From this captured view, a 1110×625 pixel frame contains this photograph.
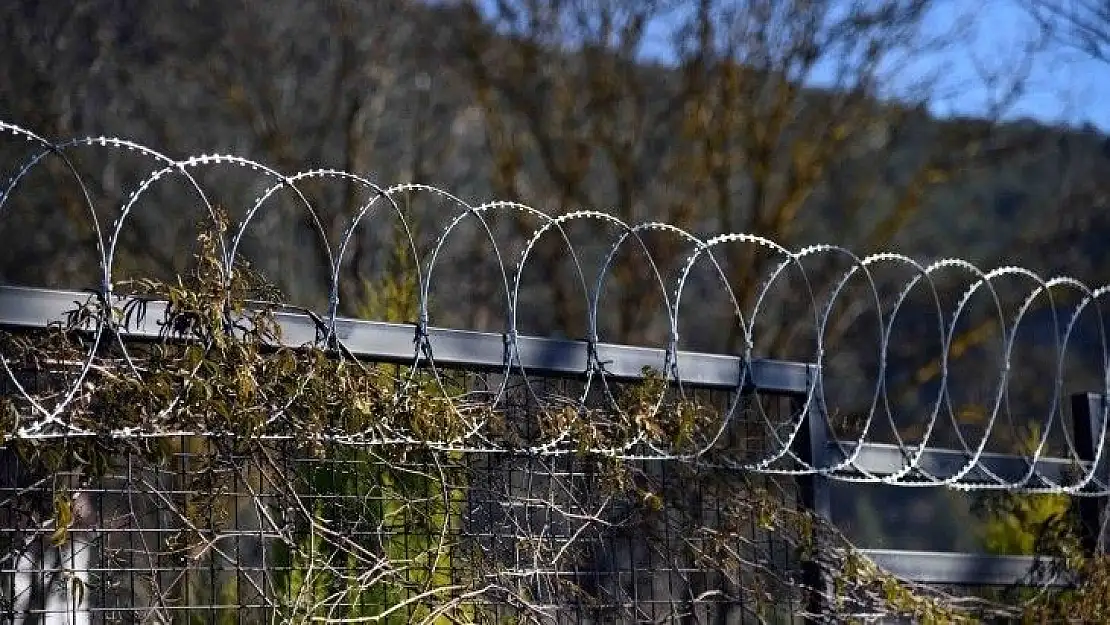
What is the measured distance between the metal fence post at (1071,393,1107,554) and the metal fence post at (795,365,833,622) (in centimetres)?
135

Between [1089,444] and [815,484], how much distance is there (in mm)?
1536

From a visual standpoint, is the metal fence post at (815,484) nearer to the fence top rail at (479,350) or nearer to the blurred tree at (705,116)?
the fence top rail at (479,350)

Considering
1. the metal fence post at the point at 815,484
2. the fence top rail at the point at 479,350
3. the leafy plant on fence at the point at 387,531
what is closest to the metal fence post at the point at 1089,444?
the metal fence post at the point at 815,484

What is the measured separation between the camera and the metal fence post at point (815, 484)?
5004 millimetres

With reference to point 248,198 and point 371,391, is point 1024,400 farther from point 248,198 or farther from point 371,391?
point 371,391

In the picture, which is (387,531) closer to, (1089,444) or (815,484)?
(815,484)

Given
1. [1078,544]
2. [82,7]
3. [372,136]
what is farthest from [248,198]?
[1078,544]

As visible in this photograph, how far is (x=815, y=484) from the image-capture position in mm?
5105

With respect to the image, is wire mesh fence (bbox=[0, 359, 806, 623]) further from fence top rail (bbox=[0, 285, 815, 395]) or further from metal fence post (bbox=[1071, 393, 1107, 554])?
metal fence post (bbox=[1071, 393, 1107, 554])

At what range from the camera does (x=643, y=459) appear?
4.55 meters

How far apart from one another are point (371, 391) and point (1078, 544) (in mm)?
3051

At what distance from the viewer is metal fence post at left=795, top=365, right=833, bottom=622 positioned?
197 inches

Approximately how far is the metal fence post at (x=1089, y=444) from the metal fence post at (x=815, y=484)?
4.42 feet

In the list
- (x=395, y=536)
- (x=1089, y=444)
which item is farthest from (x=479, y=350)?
(x=1089, y=444)
